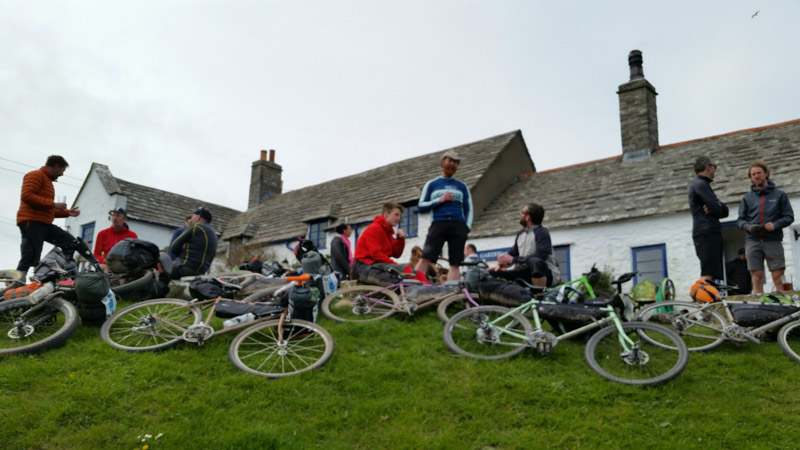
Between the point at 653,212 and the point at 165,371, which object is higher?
the point at 653,212

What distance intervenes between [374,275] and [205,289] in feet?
8.43

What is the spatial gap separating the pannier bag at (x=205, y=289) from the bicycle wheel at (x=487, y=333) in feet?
10.0

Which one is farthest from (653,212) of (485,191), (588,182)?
(485,191)

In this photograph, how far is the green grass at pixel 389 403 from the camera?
4.85m

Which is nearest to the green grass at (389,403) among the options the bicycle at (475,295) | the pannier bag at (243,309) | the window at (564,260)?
the pannier bag at (243,309)

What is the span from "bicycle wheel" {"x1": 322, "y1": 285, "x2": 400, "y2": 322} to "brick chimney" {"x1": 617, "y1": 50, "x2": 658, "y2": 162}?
47.3 ft

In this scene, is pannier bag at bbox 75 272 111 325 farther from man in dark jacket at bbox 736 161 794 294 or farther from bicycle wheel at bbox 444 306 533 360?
man in dark jacket at bbox 736 161 794 294

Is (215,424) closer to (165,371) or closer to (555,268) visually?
(165,371)

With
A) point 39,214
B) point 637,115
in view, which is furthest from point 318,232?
point 39,214

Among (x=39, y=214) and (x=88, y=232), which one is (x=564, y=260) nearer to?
(x=39, y=214)

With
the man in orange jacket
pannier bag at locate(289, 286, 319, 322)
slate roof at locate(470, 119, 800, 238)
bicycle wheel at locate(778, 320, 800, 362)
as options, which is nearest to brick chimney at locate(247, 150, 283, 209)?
slate roof at locate(470, 119, 800, 238)

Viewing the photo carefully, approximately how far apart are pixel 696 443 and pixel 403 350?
3.19 meters

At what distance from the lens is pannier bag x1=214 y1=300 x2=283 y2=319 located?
7.16m

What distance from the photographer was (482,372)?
20.3 ft
